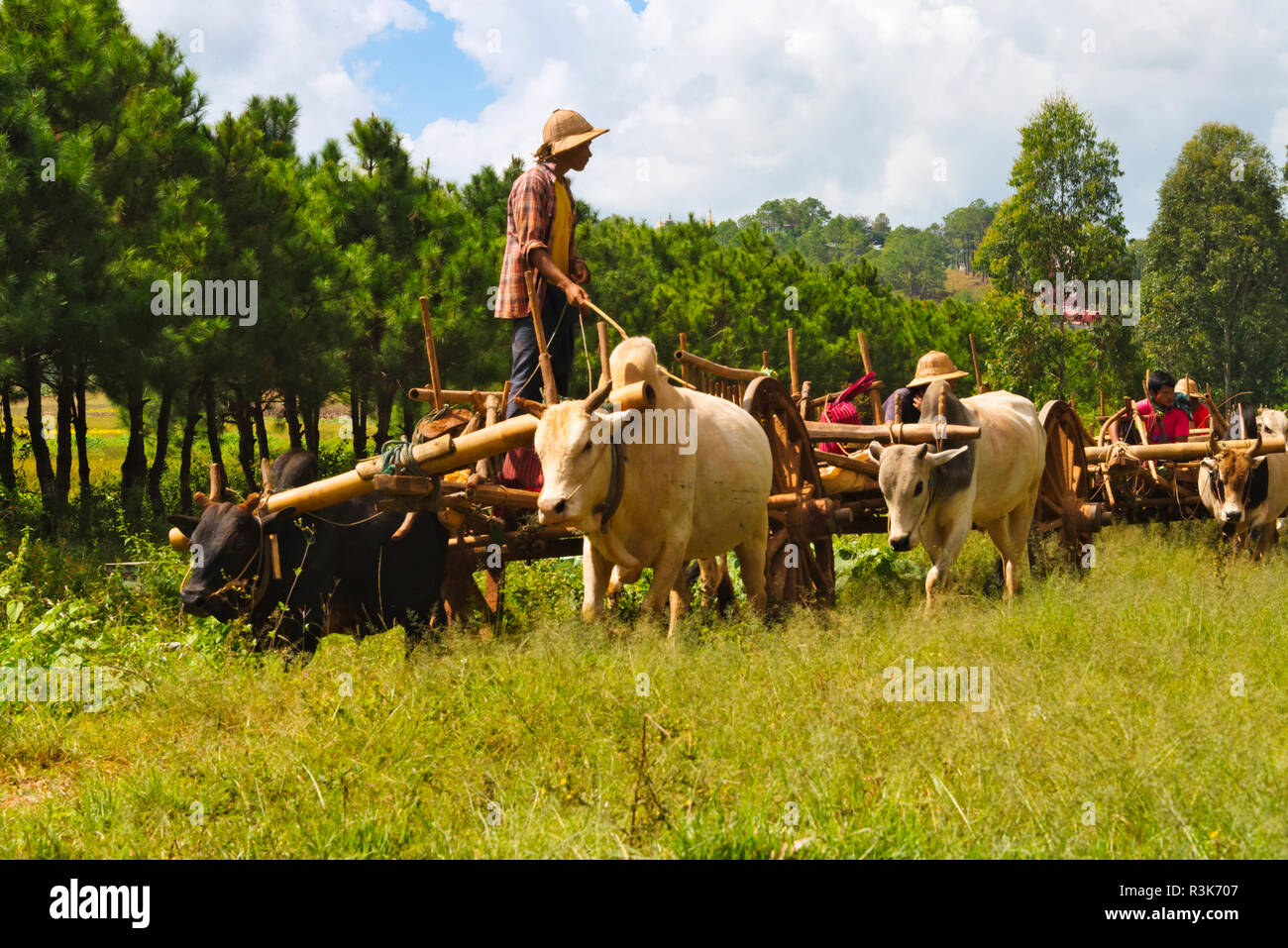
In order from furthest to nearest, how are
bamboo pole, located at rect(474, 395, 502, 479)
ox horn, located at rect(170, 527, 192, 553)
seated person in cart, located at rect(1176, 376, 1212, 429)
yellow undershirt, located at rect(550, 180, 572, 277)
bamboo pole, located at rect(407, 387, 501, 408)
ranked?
seated person in cart, located at rect(1176, 376, 1212, 429) → bamboo pole, located at rect(407, 387, 501, 408) → yellow undershirt, located at rect(550, 180, 572, 277) → bamboo pole, located at rect(474, 395, 502, 479) → ox horn, located at rect(170, 527, 192, 553)

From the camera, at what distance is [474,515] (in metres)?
6.54

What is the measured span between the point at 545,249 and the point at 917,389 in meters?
3.75

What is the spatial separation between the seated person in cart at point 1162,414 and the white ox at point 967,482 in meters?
3.07

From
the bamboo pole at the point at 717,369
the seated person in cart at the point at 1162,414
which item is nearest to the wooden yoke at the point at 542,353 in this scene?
the bamboo pole at the point at 717,369

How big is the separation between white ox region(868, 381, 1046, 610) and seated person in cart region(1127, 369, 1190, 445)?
3.07 metres

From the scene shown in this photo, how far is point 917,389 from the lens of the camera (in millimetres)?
8938
